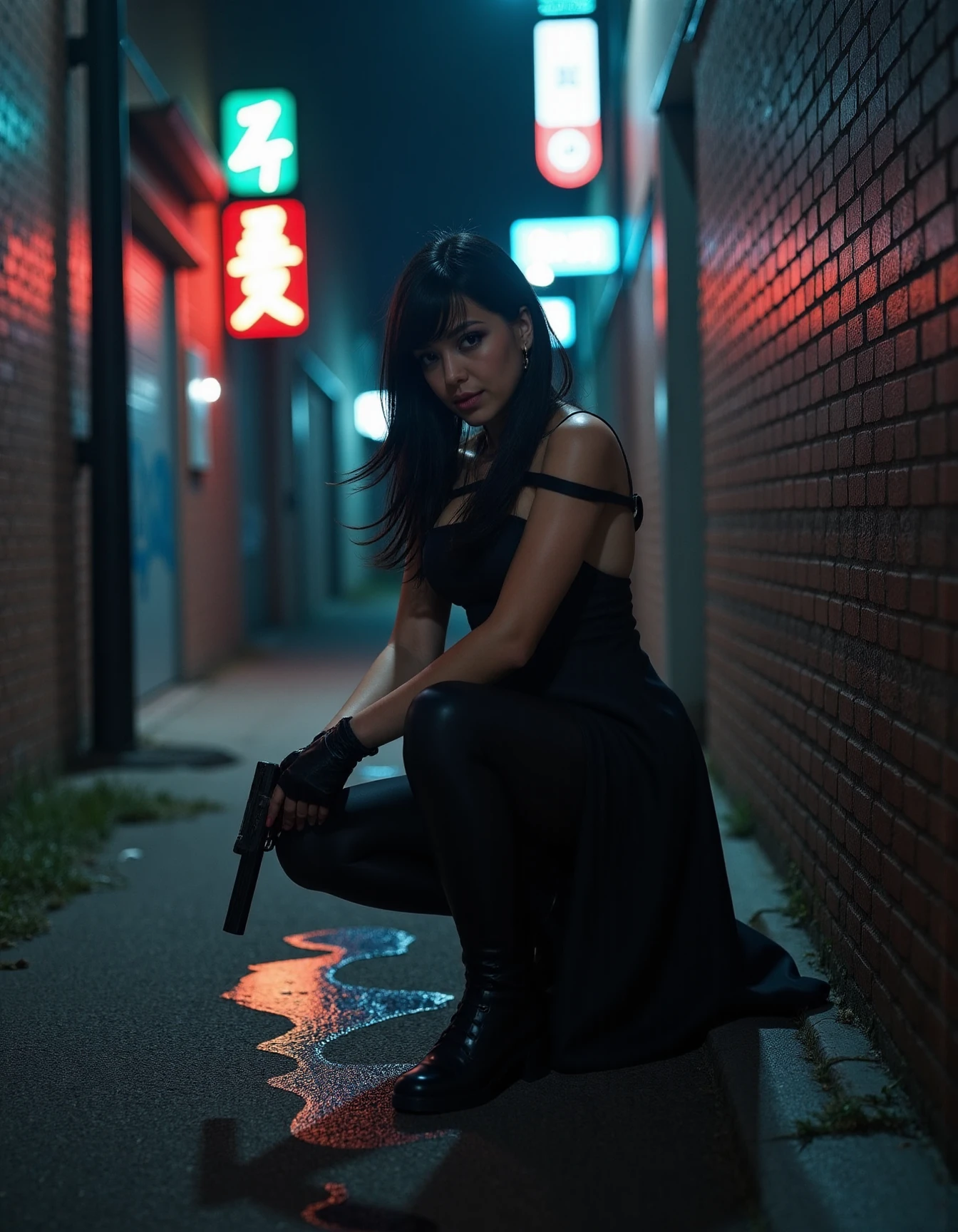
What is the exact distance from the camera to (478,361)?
2938 mm

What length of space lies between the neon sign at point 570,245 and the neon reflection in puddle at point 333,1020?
29.7ft

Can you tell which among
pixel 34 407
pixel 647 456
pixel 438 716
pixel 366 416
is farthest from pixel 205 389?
pixel 366 416

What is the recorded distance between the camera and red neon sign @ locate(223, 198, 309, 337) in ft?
39.4

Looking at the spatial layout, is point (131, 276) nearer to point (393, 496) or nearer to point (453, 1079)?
point (393, 496)

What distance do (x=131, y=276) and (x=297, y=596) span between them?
1020 centimetres

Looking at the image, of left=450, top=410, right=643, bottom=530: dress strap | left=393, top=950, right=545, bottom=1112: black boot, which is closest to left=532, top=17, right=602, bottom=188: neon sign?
left=450, top=410, right=643, bottom=530: dress strap

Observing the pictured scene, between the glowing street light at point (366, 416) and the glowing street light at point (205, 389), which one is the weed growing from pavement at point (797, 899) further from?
the glowing street light at point (366, 416)

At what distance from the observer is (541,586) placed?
2.77 meters

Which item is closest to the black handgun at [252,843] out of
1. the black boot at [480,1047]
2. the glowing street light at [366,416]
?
the black boot at [480,1047]

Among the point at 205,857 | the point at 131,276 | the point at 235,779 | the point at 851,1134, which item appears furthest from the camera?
the point at 131,276

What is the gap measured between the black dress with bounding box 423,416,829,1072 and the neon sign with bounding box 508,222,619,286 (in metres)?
9.51

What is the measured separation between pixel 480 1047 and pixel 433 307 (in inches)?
61.4

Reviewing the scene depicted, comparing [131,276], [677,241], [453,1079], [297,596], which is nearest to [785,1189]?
[453,1079]

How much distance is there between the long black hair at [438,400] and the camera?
2.89 meters
